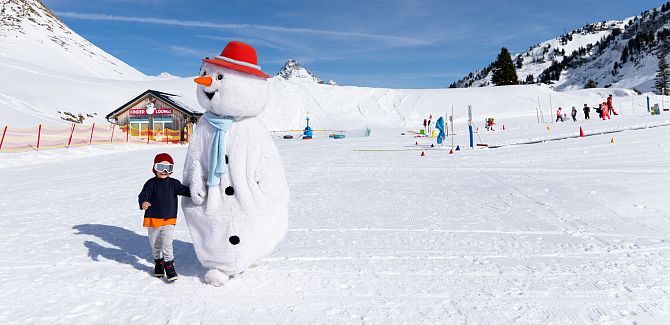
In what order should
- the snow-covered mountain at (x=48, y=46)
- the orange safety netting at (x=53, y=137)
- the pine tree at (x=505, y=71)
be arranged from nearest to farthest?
1. the orange safety netting at (x=53, y=137)
2. the pine tree at (x=505, y=71)
3. the snow-covered mountain at (x=48, y=46)

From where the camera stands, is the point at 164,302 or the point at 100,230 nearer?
the point at 164,302

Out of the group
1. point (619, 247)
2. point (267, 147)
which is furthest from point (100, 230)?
point (619, 247)

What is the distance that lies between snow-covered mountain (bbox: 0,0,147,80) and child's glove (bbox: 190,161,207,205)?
10084 centimetres

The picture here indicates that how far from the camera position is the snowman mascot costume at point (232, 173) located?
4113 mm

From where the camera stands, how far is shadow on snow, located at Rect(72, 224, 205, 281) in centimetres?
480

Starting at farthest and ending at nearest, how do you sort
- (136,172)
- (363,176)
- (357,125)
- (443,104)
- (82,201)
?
(443,104)
(357,125)
(136,172)
(363,176)
(82,201)

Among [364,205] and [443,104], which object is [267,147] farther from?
[443,104]

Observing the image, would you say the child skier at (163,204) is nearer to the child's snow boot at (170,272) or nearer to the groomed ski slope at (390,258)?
the child's snow boot at (170,272)

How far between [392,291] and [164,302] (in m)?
1.97

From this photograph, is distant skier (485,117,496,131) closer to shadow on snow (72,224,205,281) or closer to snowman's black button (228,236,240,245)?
shadow on snow (72,224,205,281)

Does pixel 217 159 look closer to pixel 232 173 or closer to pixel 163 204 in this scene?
pixel 232 173

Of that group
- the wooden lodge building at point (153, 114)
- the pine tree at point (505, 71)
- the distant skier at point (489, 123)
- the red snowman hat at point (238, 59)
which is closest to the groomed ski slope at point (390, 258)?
the red snowman hat at point (238, 59)

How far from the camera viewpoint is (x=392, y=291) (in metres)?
4.02

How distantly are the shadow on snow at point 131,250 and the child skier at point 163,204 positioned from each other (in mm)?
404
